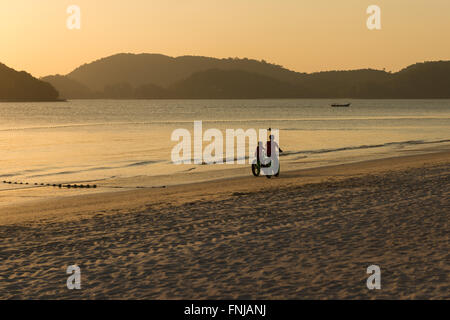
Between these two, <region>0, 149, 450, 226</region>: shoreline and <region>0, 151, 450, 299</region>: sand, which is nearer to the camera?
<region>0, 151, 450, 299</region>: sand

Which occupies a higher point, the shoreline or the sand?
the sand

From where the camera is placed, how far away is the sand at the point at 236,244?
8992mm

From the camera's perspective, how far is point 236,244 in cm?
1197

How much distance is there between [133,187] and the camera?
25156mm

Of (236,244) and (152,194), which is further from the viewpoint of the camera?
(152,194)

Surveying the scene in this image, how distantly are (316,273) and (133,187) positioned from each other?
54.8 feet

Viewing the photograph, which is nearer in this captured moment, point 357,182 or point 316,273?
point 316,273

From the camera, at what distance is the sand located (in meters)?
8.99

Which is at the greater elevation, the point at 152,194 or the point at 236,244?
the point at 236,244
